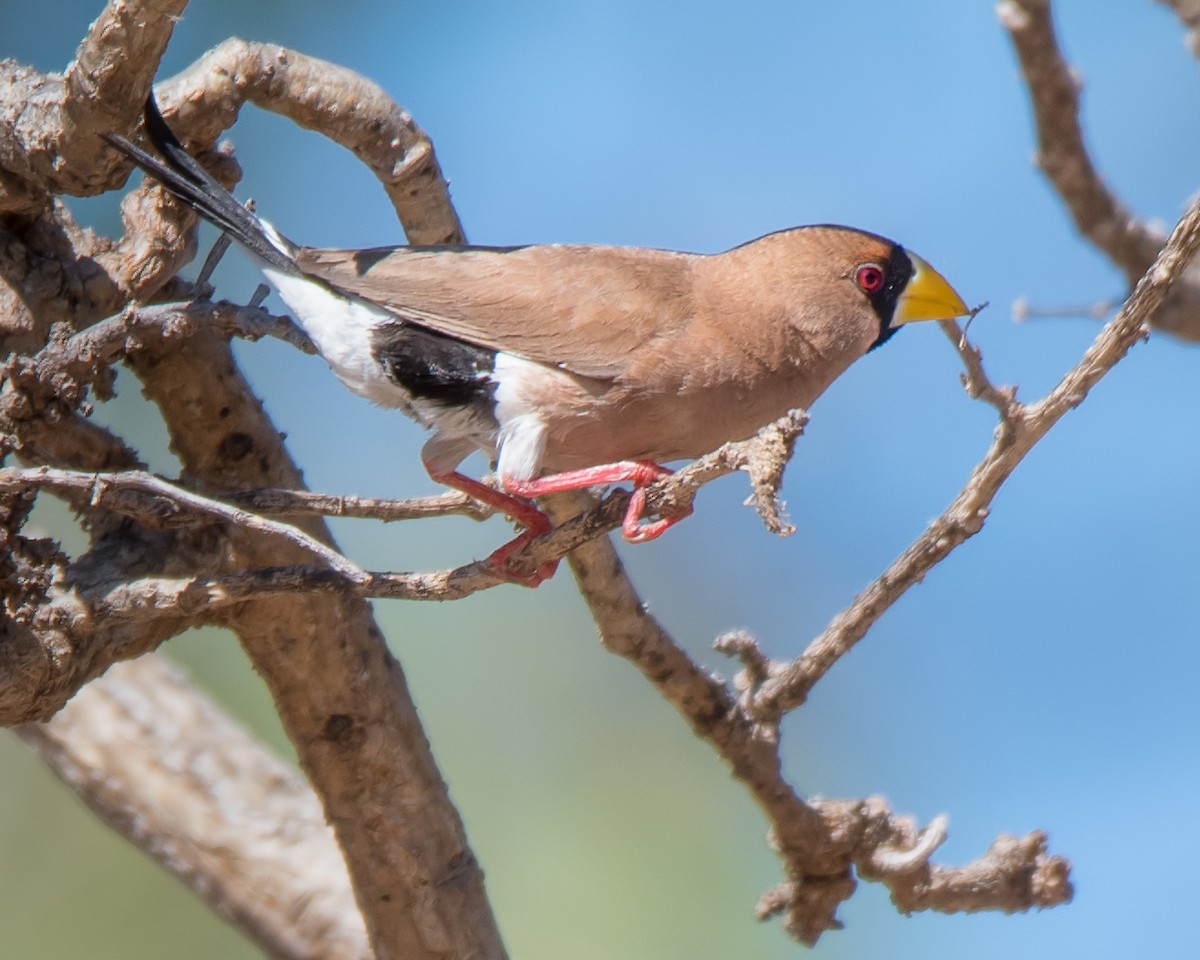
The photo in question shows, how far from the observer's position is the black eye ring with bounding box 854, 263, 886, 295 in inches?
147

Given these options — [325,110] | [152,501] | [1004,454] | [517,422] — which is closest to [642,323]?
[517,422]

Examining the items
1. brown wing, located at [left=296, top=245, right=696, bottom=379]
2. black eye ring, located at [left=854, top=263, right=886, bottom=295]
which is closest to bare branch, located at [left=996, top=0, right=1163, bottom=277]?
black eye ring, located at [left=854, top=263, right=886, bottom=295]

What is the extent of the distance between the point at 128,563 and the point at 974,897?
7.95ft

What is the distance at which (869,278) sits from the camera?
3738 millimetres

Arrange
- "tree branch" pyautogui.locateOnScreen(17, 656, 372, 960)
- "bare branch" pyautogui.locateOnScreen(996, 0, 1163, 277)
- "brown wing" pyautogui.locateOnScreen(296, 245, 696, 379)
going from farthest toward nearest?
"tree branch" pyautogui.locateOnScreen(17, 656, 372, 960) < "bare branch" pyautogui.locateOnScreen(996, 0, 1163, 277) < "brown wing" pyautogui.locateOnScreen(296, 245, 696, 379)

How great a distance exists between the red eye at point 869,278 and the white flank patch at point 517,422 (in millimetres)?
973

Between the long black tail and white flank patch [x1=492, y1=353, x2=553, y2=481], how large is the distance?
2.16 feet

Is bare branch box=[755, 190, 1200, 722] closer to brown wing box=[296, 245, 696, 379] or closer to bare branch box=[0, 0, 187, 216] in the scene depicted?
brown wing box=[296, 245, 696, 379]

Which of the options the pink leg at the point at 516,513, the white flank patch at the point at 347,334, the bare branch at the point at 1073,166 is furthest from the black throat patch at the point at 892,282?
the white flank patch at the point at 347,334

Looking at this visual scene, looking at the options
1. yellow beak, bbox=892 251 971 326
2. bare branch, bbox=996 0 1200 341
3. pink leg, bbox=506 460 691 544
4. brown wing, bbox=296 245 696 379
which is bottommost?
pink leg, bbox=506 460 691 544

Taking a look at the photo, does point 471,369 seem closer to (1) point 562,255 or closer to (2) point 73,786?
(1) point 562,255

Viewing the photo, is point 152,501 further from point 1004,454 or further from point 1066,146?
point 1066,146

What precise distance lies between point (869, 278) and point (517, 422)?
1.12 meters

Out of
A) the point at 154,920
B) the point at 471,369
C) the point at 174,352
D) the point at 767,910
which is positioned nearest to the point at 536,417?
the point at 471,369
